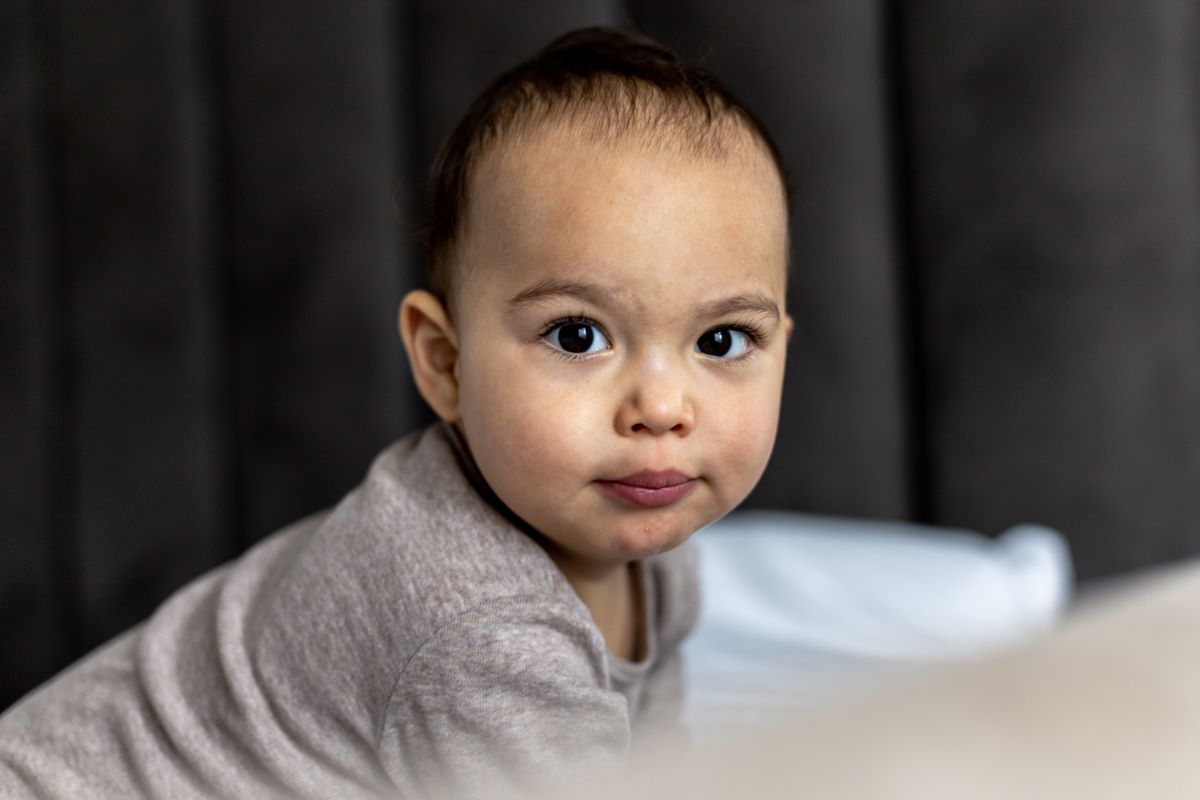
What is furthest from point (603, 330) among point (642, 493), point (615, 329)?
point (642, 493)

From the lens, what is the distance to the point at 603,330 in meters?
0.70

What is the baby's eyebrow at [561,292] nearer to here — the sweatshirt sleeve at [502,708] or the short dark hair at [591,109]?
the short dark hair at [591,109]

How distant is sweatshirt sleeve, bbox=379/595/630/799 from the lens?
68cm

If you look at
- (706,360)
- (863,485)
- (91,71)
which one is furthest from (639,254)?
(91,71)

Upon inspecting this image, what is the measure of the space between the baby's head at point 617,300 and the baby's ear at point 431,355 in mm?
49

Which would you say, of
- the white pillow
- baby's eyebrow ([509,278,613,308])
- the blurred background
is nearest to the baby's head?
baby's eyebrow ([509,278,613,308])

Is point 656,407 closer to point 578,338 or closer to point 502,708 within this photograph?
point 578,338

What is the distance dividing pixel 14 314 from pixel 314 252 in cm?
42

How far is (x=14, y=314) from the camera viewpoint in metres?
1.45

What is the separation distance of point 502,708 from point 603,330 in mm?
251

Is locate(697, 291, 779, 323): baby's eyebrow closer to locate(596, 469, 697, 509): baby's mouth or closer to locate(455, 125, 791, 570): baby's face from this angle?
locate(455, 125, 791, 570): baby's face

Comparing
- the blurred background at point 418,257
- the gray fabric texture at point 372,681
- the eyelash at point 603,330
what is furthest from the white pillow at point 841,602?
the eyelash at point 603,330

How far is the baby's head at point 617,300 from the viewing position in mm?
688

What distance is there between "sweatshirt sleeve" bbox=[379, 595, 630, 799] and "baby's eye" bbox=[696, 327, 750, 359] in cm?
21
